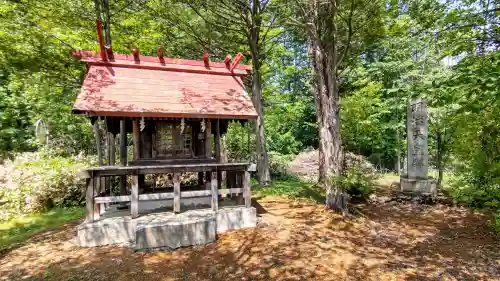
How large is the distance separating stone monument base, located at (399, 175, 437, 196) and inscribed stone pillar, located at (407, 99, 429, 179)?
0.28 m

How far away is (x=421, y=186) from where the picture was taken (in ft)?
37.6

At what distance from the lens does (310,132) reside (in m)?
29.2

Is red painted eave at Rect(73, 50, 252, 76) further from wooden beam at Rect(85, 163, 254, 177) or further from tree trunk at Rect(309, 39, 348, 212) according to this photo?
wooden beam at Rect(85, 163, 254, 177)

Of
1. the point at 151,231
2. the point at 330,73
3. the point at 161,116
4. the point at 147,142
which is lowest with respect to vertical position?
the point at 151,231

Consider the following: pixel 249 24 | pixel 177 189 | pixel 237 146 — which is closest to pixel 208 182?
pixel 177 189

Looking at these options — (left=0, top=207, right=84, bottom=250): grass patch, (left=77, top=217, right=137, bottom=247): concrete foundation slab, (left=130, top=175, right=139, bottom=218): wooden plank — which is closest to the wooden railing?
(left=130, top=175, right=139, bottom=218): wooden plank

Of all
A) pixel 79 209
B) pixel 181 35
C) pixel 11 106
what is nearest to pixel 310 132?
pixel 181 35

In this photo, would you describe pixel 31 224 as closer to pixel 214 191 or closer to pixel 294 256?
pixel 214 191

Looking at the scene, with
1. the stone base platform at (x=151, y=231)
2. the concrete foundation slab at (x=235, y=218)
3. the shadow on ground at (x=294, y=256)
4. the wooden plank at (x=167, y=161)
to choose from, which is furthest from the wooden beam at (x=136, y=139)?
the concrete foundation slab at (x=235, y=218)

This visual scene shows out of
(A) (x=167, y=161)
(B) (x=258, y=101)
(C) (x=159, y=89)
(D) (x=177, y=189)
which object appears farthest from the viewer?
(B) (x=258, y=101)

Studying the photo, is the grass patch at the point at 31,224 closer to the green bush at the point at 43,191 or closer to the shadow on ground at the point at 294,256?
the green bush at the point at 43,191

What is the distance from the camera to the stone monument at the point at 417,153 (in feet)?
37.7

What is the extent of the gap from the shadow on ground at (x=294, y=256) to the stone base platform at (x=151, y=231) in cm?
20

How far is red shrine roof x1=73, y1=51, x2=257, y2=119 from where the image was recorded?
6367 millimetres
